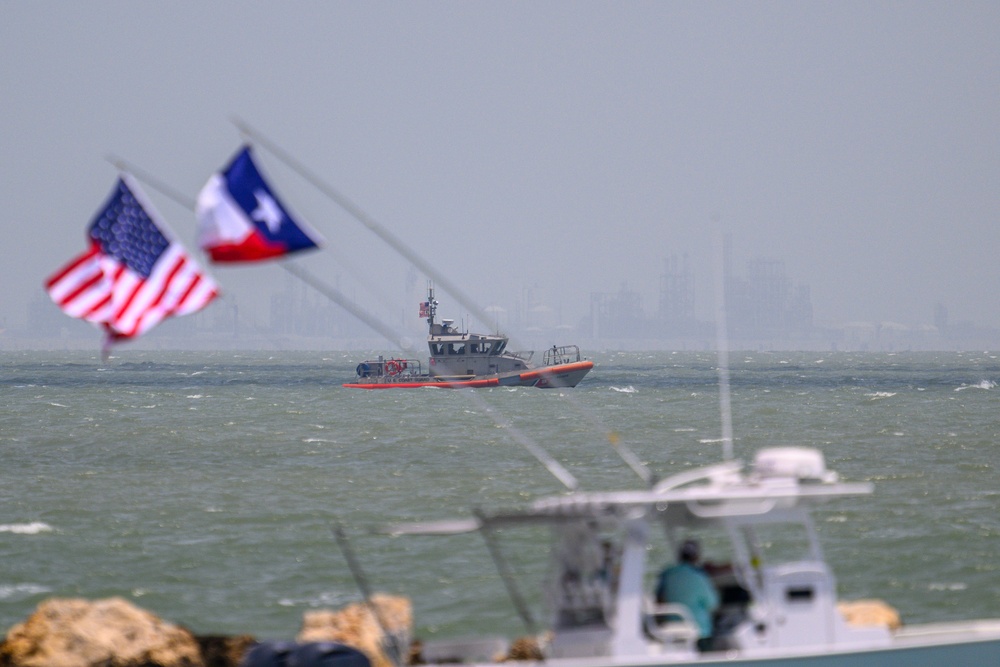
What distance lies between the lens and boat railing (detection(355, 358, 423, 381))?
100188 mm

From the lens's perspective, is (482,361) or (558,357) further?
(558,357)

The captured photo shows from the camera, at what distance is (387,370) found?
332 ft

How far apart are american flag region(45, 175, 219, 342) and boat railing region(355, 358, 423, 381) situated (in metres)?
86.4

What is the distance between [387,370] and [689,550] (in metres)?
90.3

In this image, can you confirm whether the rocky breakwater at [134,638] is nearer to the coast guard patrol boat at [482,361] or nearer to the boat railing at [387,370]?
the coast guard patrol boat at [482,361]

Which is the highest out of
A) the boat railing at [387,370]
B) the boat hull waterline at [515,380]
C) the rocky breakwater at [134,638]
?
the boat railing at [387,370]

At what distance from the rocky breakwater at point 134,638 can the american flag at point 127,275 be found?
3353 mm

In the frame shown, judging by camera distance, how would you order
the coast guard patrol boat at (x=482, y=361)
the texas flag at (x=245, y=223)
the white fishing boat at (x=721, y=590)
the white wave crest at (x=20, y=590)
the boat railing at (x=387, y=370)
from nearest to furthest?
the white fishing boat at (x=721, y=590) < the texas flag at (x=245, y=223) < the white wave crest at (x=20, y=590) < the coast guard patrol boat at (x=482, y=361) < the boat railing at (x=387, y=370)

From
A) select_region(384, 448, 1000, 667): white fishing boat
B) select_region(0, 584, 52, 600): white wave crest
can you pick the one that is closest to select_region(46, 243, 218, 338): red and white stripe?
select_region(384, 448, 1000, 667): white fishing boat


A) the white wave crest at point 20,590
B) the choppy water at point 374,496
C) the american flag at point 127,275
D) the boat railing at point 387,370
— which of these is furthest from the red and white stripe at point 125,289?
the boat railing at point 387,370

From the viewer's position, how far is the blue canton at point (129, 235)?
13.0m

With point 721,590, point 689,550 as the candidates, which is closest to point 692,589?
point 689,550

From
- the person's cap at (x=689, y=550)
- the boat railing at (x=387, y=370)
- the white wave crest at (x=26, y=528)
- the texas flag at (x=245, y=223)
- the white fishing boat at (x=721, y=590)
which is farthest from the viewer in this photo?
the boat railing at (x=387, y=370)

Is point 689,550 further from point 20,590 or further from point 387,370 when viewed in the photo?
point 387,370
